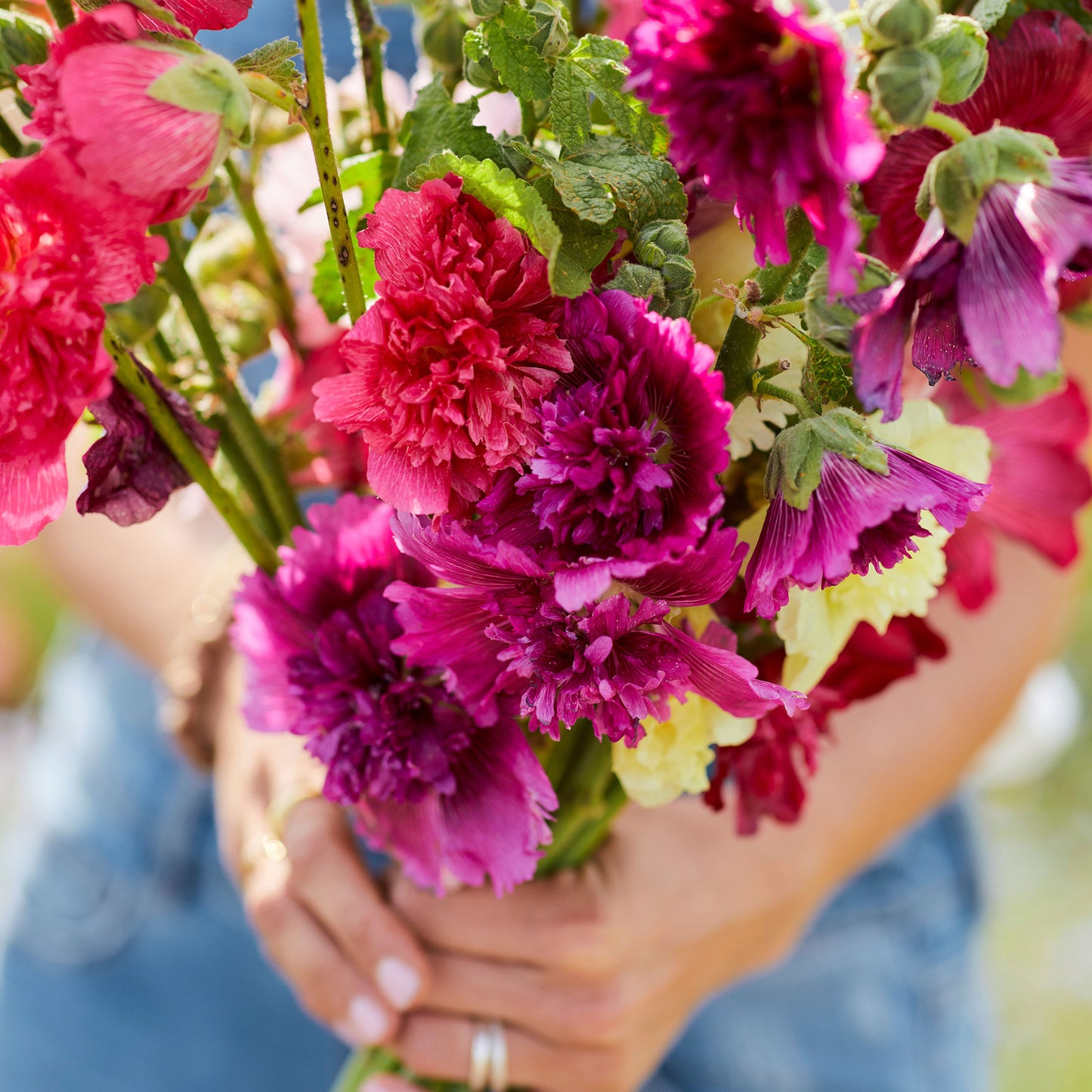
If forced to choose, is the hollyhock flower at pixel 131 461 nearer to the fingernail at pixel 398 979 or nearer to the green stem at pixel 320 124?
the green stem at pixel 320 124

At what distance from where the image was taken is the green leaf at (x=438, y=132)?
0.69ft

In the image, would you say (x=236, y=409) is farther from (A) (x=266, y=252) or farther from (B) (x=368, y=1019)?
(B) (x=368, y=1019)

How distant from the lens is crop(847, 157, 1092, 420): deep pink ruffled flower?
0.54ft

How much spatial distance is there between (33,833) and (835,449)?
65 centimetres

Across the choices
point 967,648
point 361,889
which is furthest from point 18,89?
point 967,648

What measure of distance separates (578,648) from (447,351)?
58 mm

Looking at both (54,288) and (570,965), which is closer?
(54,288)

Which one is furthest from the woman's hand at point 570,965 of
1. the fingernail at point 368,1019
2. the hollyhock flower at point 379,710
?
the hollyhock flower at point 379,710

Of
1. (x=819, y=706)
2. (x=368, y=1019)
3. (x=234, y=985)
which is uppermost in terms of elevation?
(x=819, y=706)

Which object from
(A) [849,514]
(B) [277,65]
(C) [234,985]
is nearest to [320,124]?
(B) [277,65]

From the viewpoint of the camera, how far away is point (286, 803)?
1.36 feet

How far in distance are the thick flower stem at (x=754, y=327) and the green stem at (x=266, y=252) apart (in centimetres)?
11

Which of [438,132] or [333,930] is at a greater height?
[438,132]

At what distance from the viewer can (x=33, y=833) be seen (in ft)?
2.25
